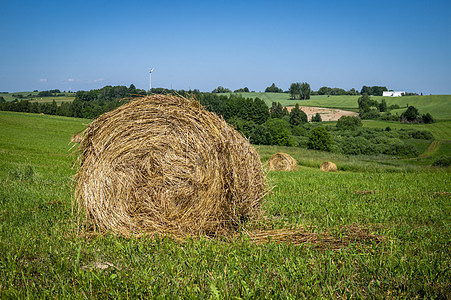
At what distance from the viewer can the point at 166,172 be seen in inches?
223

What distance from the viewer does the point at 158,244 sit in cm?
494

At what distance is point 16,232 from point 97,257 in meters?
1.88

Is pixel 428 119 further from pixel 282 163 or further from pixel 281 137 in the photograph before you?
pixel 282 163

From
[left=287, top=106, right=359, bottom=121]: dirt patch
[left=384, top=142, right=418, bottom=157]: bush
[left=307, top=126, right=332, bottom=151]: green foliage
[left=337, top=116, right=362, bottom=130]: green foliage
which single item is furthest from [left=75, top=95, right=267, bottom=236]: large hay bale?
[left=287, top=106, right=359, bottom=121]: dirt patch

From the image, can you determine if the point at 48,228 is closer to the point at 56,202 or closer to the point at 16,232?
the point at 16,232

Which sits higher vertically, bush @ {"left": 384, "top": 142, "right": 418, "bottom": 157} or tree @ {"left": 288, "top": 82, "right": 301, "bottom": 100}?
tree @ {"left": 288, "top": 82, "right": 301, "bottom": 100}

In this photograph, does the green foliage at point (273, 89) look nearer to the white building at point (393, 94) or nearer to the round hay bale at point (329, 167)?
the white building at point (393, 94)

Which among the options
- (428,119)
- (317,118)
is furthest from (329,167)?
(317,118)

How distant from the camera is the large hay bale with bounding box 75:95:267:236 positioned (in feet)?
18.1

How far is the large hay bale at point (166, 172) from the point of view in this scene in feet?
18.1

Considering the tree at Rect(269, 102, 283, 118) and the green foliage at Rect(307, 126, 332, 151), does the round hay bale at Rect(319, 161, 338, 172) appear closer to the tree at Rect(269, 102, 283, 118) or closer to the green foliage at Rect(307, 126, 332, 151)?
the green foliage at Rect(307, 126, 332, 151)

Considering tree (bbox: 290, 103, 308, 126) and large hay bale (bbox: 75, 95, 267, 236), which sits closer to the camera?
large hay bale (bbox: 75, 95, 267, 236)

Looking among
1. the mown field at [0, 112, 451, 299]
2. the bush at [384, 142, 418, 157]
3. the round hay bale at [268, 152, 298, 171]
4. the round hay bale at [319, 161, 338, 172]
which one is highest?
the mown field at [0, 112, 451, 299]

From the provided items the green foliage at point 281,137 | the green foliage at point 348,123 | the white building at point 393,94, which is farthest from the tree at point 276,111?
the white building at point 393,94
